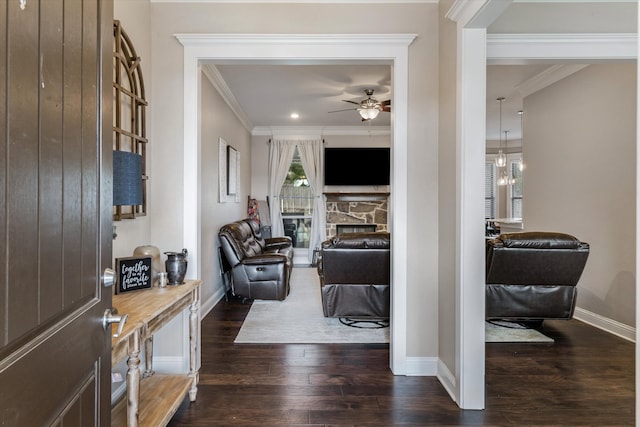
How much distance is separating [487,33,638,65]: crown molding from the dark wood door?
2431 mm

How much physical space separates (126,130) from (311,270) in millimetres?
4627

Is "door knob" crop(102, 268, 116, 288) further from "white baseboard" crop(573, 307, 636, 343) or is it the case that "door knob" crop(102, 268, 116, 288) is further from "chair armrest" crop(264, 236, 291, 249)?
"chair armrest" crop(264, 236, 291, 249)

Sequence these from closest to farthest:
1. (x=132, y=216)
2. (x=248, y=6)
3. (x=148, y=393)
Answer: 1. (x=148, y=393)
2. (x=132, y=216)
3. (x=248, y=6)

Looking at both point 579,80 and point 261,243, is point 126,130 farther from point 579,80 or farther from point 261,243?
point 579,80

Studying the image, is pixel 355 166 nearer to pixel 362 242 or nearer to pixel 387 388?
pixel 362 242

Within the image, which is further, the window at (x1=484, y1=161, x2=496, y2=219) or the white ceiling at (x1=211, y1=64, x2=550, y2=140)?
the window at (x1=484, y1=161, x2=496, y2=219)

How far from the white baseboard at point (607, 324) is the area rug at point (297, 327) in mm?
2187

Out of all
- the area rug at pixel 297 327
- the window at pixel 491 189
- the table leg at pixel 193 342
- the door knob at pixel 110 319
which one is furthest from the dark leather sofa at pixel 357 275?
the window at pixel 491 189

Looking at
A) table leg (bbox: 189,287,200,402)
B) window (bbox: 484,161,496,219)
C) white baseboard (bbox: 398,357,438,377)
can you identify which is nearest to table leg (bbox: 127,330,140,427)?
table leg (bbox: 189,287,200,402)

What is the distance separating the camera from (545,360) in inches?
108

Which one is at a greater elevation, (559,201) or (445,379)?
(559,201)

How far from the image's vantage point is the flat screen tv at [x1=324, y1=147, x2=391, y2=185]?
23.2 feet

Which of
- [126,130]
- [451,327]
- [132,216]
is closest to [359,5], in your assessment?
[126,130]

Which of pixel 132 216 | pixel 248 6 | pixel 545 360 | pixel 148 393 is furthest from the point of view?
pixel 545 360
